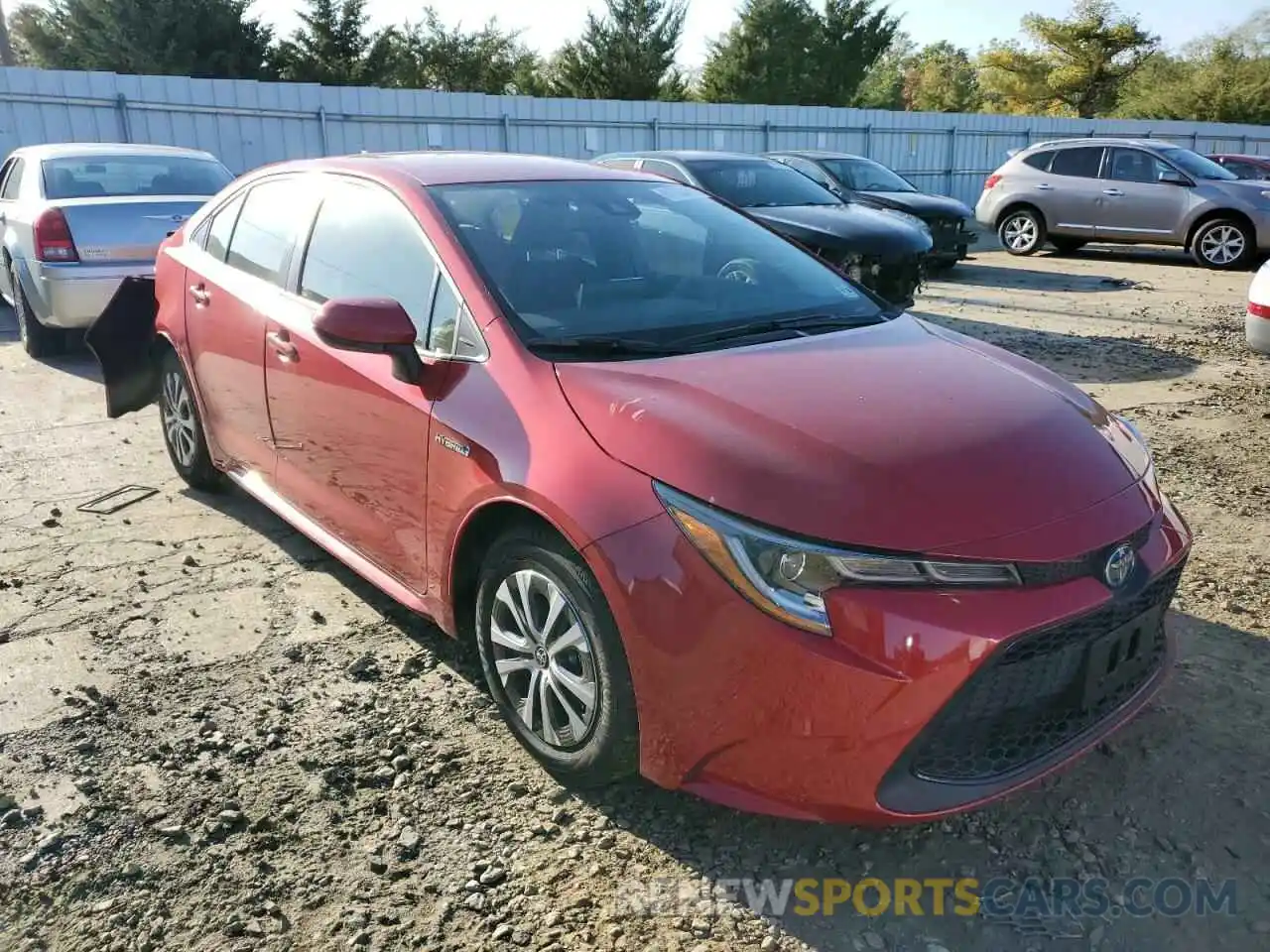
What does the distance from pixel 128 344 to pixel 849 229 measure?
20.7 ft

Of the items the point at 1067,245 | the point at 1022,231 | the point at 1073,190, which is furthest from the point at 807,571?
the point at 1067,245

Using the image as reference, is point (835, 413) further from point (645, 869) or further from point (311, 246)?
point (311, 246)

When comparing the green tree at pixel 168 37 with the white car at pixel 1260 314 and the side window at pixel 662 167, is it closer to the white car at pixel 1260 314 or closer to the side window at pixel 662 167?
the side window at pixel 662 167

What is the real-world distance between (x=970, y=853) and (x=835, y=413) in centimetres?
112

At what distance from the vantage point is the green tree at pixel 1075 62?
157 feet

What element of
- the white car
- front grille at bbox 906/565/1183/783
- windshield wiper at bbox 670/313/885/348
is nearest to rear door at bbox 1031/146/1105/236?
the white car

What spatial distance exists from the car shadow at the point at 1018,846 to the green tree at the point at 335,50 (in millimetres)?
37136

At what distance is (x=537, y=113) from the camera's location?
18047 mm

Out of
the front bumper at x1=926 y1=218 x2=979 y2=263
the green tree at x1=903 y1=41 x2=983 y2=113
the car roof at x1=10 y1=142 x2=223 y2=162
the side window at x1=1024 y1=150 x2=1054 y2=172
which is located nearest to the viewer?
the car roof at x1=10 y1=142 x2=223 y2=162

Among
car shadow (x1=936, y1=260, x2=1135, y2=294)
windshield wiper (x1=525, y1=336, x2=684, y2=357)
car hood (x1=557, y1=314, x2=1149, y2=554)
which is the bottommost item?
car shadow (x1=936, y1=260, x2=1135, y2=294)

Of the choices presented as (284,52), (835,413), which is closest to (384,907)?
(835,413)

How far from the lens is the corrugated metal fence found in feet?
45.5

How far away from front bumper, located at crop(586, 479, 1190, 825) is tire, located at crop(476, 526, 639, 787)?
0.28 feet

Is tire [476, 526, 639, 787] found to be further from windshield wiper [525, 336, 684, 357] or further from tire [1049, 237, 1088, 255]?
tire [1049, 237, 1088, 255]
